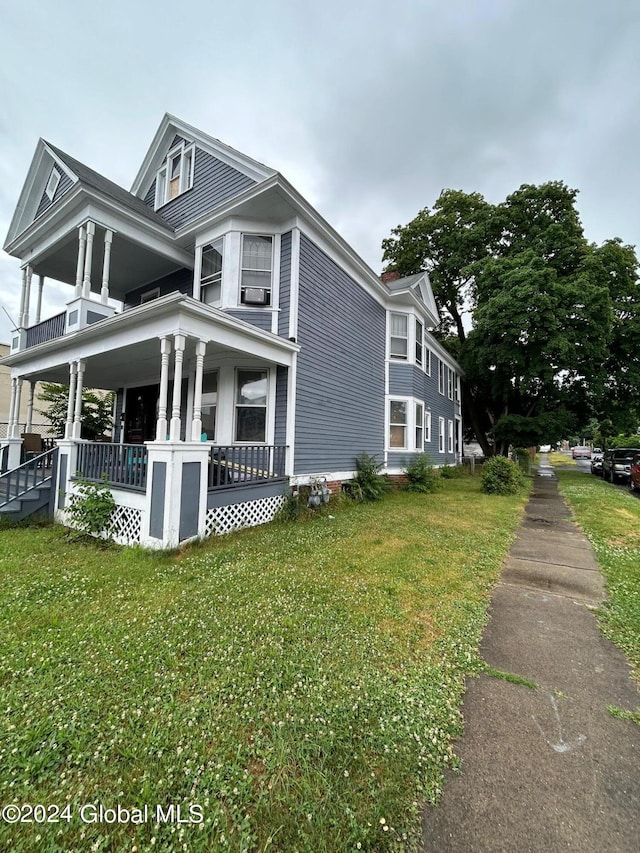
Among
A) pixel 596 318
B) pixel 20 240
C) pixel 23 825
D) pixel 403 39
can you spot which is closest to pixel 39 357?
pixel 20 240

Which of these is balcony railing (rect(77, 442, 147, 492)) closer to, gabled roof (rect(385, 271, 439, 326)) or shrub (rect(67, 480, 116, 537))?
shrub (rect(67, 480, 116, 537))

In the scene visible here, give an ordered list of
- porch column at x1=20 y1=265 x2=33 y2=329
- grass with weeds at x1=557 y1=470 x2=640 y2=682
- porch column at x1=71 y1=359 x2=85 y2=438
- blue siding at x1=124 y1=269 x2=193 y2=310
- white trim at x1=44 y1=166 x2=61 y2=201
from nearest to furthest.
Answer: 1. grass with weeds at x1=557 y1=470 x2=640 y2=682
2. porch column at x1=71 y1=359 x2=85 y2=438
3. white trim at x1=44 y1=166 x2=61 y2=201
4. porch column at x1=20 y1=265 x2=33 y2=329
5. blue siding at x1=124 y1=269 x2=193 y2=310

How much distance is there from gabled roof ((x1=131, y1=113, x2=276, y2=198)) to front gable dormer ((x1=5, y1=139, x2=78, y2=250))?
2362mm

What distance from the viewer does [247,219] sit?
8.56 m

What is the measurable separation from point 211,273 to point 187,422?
400cm

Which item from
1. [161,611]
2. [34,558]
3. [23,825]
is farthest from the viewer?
[34,558]

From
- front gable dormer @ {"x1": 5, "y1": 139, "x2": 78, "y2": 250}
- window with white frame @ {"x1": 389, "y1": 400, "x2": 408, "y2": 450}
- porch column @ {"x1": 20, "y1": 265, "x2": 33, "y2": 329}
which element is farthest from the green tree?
window with white frame @ {"x1": 389, "y1": 400, "x2": 408, "y2": 450}

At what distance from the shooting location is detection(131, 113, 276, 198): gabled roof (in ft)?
29.0

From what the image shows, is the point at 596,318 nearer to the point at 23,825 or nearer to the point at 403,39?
the point at 403,39

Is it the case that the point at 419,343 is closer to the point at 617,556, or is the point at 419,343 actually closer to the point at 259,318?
the point at 259,318

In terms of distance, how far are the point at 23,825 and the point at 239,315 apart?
811 cm

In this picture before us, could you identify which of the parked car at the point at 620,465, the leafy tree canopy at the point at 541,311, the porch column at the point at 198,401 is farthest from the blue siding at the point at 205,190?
the parked car at the point at 620,465

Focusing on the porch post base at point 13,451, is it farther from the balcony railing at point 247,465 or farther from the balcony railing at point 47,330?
the balcony railing at point 247,465

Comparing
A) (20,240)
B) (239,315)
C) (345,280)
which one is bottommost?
(239,315)
